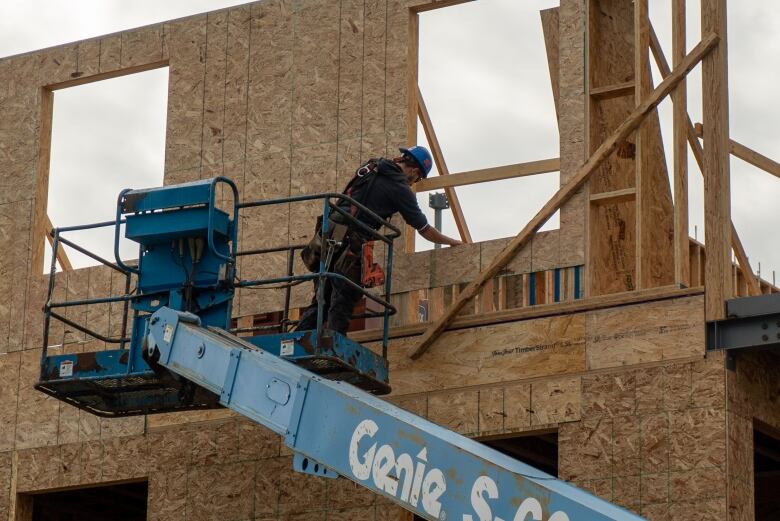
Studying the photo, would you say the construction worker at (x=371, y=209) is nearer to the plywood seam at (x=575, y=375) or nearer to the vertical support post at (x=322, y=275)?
the vertical support post at (x=322, y=275)

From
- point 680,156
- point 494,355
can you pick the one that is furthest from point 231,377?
point 680,156

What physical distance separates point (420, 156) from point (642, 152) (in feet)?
6.04

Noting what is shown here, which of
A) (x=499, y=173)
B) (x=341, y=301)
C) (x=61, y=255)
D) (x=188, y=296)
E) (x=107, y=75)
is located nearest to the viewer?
(x=188, y=296)

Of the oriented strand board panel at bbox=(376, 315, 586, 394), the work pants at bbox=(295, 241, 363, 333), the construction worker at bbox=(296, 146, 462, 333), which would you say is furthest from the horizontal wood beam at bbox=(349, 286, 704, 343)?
the work pants at bbox=(295, 241, 363, 333)

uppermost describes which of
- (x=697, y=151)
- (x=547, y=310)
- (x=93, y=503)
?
(x=697, y=151)

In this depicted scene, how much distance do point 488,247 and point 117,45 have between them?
4.84 meters

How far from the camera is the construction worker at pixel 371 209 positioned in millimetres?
12617

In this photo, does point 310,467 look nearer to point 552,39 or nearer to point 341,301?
point 341,301

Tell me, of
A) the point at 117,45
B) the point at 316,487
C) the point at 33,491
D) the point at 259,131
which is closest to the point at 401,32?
the point at 259,131

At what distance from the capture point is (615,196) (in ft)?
42.7

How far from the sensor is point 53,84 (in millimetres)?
16172

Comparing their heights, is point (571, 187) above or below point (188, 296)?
above

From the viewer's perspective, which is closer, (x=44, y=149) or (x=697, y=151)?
(x=697, y=151)

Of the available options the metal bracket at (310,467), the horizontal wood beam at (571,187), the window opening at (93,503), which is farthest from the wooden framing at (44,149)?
the metal bracket at (310,467)
